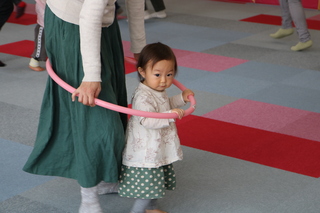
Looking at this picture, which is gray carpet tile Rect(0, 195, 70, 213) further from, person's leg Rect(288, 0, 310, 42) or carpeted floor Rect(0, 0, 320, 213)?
person's leg Rect(288, 0, 310, 42)

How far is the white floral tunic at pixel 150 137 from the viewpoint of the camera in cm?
238

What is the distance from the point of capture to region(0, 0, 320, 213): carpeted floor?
275cm

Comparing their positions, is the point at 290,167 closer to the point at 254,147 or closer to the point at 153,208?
the point at 254,147

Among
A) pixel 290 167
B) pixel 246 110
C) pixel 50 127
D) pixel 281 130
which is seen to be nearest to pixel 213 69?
pixel 246 110

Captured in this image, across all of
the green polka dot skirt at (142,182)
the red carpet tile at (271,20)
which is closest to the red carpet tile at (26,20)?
the red carpet tile at (271,20)

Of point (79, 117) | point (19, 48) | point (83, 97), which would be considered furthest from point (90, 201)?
point (19, 48)

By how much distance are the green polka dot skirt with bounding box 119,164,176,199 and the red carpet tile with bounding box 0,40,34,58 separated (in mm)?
3612

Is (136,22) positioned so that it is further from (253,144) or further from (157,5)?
(157,5)

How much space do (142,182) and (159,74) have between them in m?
0.50

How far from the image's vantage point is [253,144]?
347cm

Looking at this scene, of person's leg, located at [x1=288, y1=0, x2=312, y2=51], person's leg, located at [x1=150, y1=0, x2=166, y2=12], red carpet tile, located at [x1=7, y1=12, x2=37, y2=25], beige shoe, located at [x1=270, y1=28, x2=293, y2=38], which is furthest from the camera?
person's leg, located at [x1=150, y1=0, x2=166, y2=12]

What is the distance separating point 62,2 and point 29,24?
529 centimetres

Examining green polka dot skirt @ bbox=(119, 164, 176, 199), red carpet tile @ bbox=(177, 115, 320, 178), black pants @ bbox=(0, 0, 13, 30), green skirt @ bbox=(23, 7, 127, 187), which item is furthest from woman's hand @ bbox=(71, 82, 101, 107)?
black pants @ bbox=(0, 0, 13, 30)

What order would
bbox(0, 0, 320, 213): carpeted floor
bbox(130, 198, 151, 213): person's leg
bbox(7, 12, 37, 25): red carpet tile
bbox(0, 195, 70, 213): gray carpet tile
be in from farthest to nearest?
bbox(7, 12, 37, 25): red carpet tile < bbox(0, 0, 320, 213): carpeted floor < bbox(0, 195, 70, 213): gray carpet tile < bbox(130, 198, 151, 213): person's leg
